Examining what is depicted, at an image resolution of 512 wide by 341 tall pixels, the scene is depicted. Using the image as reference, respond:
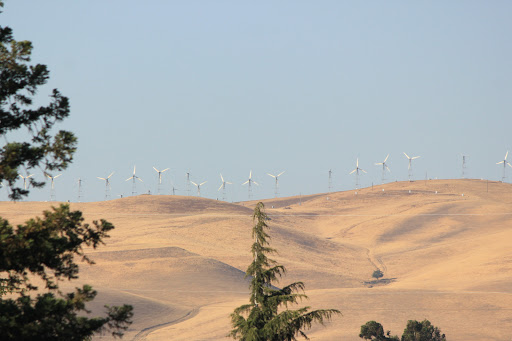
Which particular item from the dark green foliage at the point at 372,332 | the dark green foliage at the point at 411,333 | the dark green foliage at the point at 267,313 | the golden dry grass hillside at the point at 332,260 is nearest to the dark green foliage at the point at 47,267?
the dark green foliage at the point at 267,313

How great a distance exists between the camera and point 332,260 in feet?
421

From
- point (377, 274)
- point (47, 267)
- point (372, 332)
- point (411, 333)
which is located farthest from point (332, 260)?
point (47, 267)

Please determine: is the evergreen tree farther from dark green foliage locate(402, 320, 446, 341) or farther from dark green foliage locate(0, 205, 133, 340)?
dark green foliage locate(402, 320, 446, 341)

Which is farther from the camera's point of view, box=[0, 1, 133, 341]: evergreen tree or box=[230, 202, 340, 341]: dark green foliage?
box=[230, 202, 340, 341]: dark green foliage

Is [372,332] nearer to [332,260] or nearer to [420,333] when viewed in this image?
[420,333]

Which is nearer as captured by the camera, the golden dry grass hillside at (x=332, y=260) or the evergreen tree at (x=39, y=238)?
the evergreen tree at (x=39, y=238)

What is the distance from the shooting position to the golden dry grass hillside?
74250 millimetres

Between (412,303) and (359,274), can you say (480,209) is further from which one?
(412,303)

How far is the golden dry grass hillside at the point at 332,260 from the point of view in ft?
244

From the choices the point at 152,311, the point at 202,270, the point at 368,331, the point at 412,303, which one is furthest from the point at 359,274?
→ the point at 368,331

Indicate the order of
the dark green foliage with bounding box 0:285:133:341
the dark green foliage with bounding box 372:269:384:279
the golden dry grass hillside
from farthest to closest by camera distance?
1. the dark green foliage with bounding box 372:269:384:279
2. the golden dry grass hillside
3. the dark green foliage with bounding box 0:285:133:341

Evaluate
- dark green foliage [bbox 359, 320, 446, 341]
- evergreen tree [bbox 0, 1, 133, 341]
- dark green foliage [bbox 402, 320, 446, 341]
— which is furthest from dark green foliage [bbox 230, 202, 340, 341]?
dark green foliage [bbox 402, 320, 446, 341]

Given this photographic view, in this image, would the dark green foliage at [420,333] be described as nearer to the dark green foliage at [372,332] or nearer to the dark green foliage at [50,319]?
the dark green foliage at [372,332]

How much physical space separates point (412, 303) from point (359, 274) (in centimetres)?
3776
